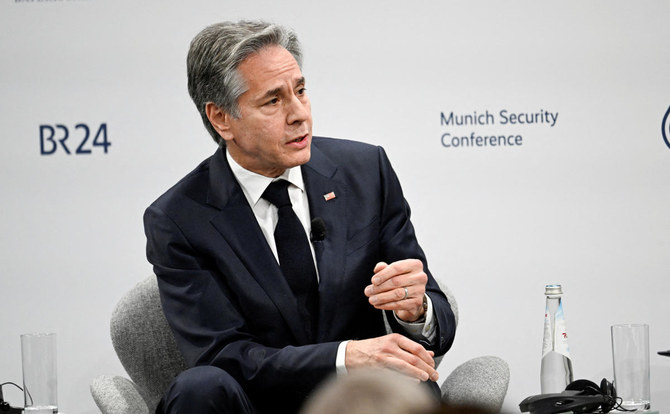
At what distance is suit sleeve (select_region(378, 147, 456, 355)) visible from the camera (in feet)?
9.42

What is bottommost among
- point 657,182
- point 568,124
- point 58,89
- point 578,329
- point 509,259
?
point 578,329

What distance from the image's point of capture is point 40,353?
9.91 ft

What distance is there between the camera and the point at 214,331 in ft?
9.36

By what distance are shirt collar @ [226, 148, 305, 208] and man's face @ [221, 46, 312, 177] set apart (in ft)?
0.26

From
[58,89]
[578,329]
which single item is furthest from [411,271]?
[58,89]

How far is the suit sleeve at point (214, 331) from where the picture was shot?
268cm

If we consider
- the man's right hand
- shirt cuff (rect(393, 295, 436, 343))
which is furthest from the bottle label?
the man's right hand

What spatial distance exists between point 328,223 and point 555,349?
0.85 metres

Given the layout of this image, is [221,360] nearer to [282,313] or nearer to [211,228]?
[282,313]

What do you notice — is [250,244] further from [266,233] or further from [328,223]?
[328,223]

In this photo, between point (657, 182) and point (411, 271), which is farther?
point (657, 182)

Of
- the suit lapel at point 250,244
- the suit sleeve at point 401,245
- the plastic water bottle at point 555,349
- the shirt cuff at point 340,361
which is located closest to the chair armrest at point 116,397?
the suit lapel at point 250,244

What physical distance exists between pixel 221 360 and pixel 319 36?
174cm

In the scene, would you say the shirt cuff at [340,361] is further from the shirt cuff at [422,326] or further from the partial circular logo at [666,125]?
the partial circular logo at [666,125]
